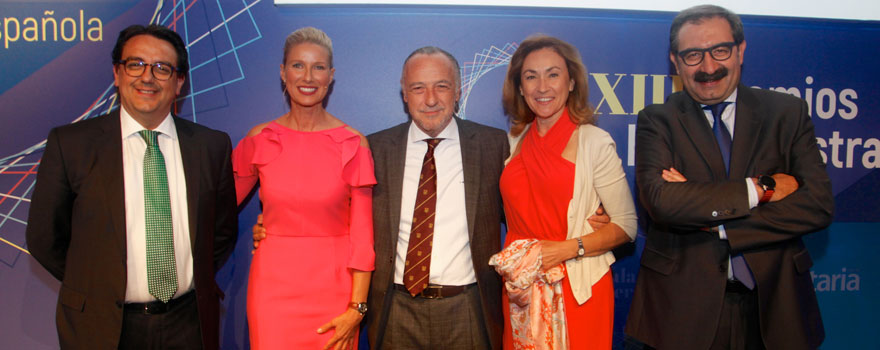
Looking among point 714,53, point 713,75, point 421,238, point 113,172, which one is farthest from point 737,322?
point 113,172

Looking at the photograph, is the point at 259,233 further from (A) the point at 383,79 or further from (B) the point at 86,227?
(A) the point at 383,79

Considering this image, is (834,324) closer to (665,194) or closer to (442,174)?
(665,194)

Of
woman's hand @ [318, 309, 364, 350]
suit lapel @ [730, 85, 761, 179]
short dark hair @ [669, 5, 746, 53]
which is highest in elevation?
short dark hair @ [669, 5, 746, 53]

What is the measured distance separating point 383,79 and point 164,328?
190 centimetres

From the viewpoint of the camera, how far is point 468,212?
2457 millimetres

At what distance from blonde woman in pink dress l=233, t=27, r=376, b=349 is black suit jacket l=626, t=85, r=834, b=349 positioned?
4.44ft

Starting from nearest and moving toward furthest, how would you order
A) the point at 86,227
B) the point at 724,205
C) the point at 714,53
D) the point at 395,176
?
1. the point at 724,205
2. the point at 86,227
3. the point at 714,53
4. the point at 395,176

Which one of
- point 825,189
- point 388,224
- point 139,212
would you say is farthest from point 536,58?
point 139,212

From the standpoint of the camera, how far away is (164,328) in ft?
7.24

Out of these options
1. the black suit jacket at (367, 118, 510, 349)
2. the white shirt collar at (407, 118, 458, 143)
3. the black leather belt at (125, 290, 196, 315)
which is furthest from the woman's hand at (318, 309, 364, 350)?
the white shirt collar at (407, 118, 458, 143)

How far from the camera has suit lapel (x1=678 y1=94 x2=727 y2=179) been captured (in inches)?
84.8

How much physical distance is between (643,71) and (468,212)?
1.76 m

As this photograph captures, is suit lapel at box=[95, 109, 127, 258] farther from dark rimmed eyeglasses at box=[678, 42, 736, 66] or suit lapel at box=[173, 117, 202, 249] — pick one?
dark rimmed eyeglasses at box=[678, 42, 736, 66]

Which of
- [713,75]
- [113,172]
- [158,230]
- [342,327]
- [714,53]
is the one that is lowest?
[342,327]
